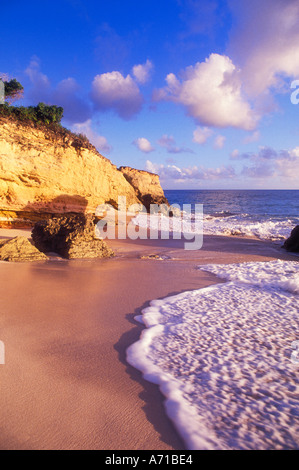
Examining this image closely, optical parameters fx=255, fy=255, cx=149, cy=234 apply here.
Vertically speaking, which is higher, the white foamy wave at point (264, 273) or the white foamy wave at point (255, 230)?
the white foamy wave at point (255, 230)

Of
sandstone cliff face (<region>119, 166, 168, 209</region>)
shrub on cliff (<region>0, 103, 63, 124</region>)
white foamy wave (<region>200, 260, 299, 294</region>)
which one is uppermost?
shrub on cliff (<region>0, 103, 63, 124</region>)

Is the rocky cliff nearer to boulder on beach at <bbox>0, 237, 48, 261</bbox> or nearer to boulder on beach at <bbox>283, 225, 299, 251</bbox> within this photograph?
boulder on beach at <bbox>0, 237, 48, 261</bbox>

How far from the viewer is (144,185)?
26125 millimetres

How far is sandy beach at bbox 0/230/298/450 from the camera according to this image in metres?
1.75

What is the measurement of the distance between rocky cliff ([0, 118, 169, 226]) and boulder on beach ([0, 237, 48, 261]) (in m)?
6.51

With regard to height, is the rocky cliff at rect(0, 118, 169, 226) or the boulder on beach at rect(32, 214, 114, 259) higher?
the rocky cliff at rect(0, 118, 169, 226)

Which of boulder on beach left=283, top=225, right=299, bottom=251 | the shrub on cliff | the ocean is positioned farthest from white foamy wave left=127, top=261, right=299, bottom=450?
the shrub on cliff

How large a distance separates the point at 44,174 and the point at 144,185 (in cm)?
1365

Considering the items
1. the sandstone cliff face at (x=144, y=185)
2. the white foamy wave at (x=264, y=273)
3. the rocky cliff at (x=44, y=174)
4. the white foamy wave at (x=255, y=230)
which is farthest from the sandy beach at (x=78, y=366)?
the sandstone cliff face at (x=144, y=185)

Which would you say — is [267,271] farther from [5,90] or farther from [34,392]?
[5,90]

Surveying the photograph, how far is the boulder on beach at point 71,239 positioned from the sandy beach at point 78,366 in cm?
222

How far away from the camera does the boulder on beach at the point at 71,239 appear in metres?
7.88

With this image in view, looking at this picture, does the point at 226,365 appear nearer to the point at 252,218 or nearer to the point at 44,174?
the point at 44,174

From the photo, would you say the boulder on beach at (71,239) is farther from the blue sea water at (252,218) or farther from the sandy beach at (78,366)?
the blue sea water at (252,218)
